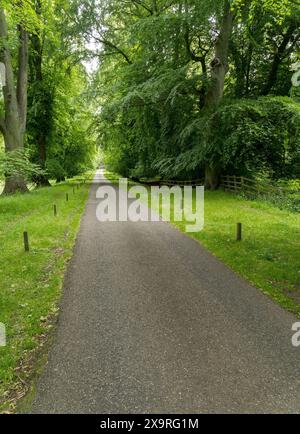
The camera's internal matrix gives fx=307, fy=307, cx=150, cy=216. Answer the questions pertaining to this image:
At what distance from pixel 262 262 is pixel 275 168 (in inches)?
540

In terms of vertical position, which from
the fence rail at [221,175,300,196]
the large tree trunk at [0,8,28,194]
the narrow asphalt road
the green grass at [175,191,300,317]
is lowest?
the narrow asphalt road

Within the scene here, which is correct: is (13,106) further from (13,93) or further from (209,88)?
(209,88)

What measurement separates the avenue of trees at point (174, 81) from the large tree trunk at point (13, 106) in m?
0.06

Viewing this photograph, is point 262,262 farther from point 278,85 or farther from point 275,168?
point 278,85

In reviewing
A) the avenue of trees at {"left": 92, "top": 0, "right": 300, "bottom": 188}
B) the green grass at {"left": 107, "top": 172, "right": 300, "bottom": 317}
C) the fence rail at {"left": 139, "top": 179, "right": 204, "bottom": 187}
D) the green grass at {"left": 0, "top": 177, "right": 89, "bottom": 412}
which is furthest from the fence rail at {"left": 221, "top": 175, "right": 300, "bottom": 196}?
the green grass at {"left": 0, "top": 177, "right": 89, "bottom": 412}

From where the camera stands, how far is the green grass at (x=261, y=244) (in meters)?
6.84

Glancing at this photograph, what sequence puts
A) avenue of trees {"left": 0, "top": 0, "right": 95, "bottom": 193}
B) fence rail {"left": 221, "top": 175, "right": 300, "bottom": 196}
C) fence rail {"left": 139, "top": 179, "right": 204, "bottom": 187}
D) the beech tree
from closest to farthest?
1. fence rail {"left": 221, "top": 175, "right": 300, "bottom": 196}
2. avenue of trees {"left": 0, "top": 0, "right": 95, "bottom": 193}
3. the beech tree
4. fence rail {"left": 139, "top": 179, "right": 204, "bottom": 187}

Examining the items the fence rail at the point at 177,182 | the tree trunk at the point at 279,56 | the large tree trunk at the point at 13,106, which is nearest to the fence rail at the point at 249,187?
the fence rail at the point at 177,182

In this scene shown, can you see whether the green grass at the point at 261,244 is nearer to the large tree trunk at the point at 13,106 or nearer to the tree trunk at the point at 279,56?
the tree trunk at the point at 279,56

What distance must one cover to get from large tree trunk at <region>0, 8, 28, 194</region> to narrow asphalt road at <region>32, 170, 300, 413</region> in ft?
48.4

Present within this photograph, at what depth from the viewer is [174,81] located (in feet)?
61.0

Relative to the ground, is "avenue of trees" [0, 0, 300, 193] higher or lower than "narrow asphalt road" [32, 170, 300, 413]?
higher

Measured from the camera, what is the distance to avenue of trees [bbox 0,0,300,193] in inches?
693

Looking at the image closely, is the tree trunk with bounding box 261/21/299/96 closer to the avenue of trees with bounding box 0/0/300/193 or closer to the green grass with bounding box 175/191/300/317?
the avenue of trees with bounding box 0/0/300/193
